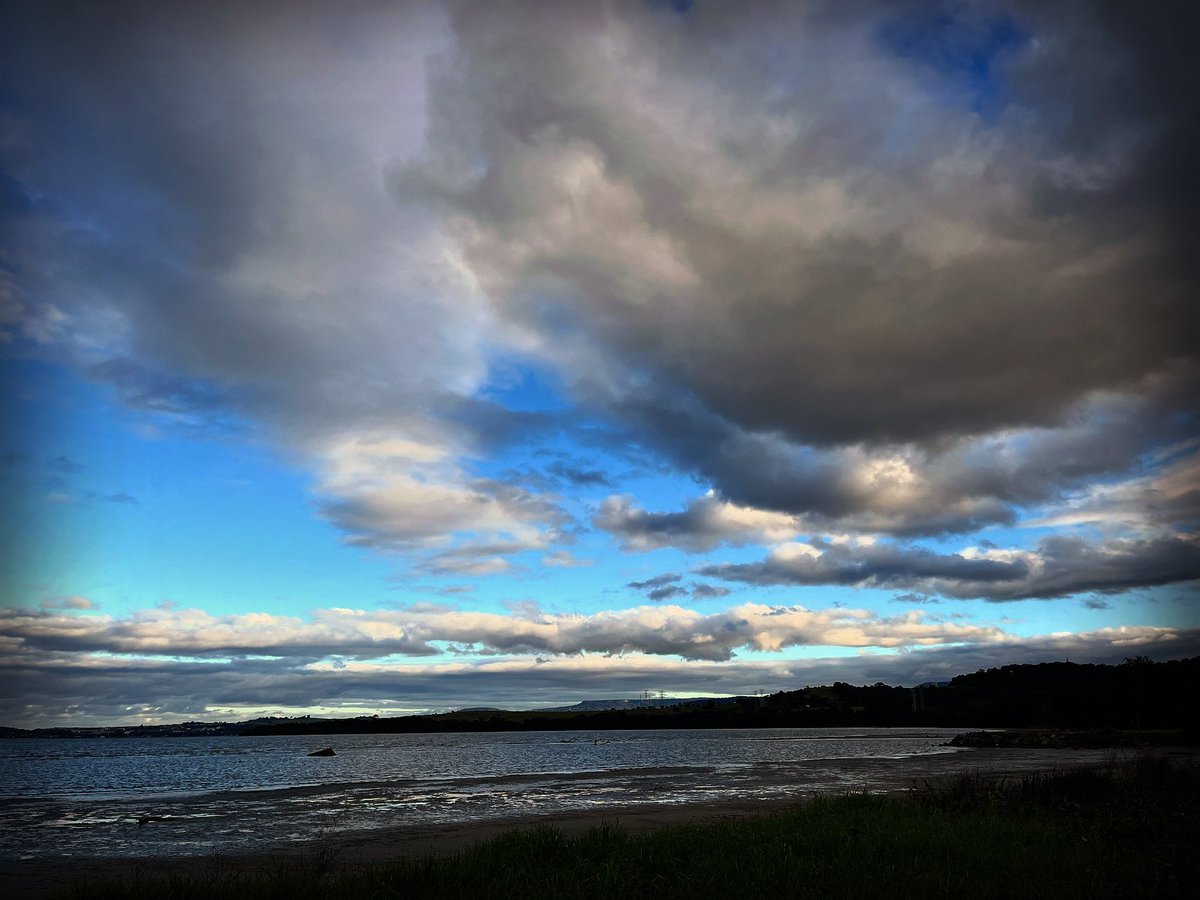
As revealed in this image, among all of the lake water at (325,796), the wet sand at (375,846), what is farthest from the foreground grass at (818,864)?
the lake water at (325,796)

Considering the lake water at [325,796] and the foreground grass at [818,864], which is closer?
the foreground grass at [818,864]

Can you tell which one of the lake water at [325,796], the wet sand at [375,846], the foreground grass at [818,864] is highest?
the foreground grass at [818,864]

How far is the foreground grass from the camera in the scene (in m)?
15.6

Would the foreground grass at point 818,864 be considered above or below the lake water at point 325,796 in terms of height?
above

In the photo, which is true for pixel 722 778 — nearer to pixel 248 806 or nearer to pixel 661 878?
pixel 248 806

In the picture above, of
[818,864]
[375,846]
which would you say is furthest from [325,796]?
[818,864]

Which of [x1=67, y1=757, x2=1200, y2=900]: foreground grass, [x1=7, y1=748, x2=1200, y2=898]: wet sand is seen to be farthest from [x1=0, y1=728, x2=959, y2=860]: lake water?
[x1=67, y1=757, x2=1200, y2=900]: foreground grass

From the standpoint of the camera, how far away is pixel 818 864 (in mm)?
17625

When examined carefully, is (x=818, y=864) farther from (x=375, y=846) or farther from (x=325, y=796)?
(x=325, y=796)

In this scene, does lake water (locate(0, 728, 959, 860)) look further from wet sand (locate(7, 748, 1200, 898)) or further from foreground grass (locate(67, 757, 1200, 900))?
foreground grass (locate(67, 757, 1200, 900))

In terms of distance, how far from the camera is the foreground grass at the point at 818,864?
51.2 ft

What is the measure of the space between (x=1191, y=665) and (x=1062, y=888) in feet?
545

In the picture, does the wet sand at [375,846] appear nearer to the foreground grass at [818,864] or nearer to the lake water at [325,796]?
the lake water at [325,796]

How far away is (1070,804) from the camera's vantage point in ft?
85.1
